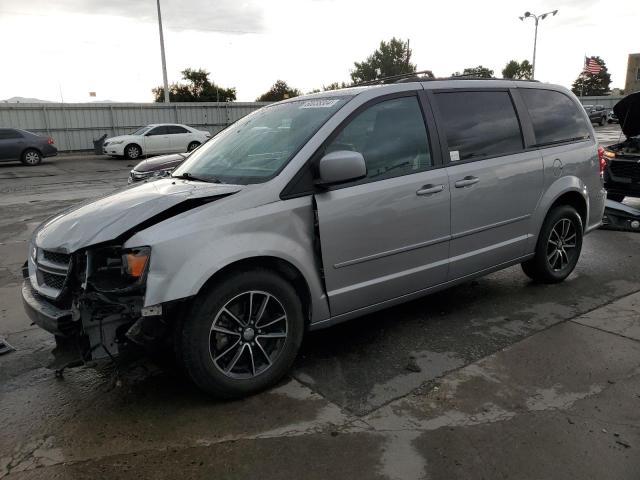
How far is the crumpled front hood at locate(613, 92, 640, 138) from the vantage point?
27.3ft

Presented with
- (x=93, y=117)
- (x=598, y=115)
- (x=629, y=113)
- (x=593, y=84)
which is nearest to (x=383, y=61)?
(x=593, y=84)

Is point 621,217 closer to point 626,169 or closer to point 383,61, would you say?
point 626,169

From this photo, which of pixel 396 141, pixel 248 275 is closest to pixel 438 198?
pixel 396 141

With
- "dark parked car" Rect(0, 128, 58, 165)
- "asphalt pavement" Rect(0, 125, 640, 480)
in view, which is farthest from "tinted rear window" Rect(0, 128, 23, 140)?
"asphalt pavement" Rect(0, 125, 640, 480)

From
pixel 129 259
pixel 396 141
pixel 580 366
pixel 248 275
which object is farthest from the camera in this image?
pixel 396 141

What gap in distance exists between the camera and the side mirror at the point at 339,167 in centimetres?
329

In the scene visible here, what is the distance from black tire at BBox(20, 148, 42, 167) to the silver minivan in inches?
795

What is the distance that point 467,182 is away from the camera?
4.08 m

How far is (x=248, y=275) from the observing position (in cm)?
313

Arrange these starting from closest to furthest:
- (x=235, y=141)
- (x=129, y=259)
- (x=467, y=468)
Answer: (x=467, y=468) < (x=129, y=259) < (x=235, y=141)

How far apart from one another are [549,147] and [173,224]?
3477 mm

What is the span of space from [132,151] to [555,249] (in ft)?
71.7

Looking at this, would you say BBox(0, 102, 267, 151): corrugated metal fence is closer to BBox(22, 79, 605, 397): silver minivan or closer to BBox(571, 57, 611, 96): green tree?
BBox(22, 79, 605, 397): silver minivan

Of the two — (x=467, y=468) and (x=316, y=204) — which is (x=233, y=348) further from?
(x=467, y=468)
